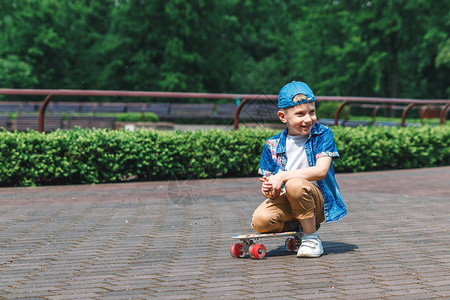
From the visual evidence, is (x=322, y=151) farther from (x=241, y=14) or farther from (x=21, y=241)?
(x=241, y=14)

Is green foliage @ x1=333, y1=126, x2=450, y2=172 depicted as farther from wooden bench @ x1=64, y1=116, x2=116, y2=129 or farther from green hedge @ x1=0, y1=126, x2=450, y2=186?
wooden bench @ x1=64, y1=116, x2=116, y2=129

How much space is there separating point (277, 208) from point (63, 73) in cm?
3751

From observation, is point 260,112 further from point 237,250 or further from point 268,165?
point 237,250

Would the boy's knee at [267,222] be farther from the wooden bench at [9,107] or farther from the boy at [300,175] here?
the wooden bench at [9,107]

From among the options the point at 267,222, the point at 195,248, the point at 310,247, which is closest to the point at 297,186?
the point at 267,222

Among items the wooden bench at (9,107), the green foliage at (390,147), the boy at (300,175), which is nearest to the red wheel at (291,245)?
the boy at (300,175)

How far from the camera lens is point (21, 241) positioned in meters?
5.44

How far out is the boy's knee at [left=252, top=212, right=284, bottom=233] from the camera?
470 cm

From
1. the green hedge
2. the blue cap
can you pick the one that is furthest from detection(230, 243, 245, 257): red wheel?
the green hedge

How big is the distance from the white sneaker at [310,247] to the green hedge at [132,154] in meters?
5.10

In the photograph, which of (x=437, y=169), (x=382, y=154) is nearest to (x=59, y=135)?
(x=382, y=154)

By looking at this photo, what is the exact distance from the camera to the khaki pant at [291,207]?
453 cm

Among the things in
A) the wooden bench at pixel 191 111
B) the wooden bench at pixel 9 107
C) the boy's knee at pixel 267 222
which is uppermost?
the boy's knee at pixel 267 222

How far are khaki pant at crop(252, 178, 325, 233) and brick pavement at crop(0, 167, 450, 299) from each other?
293mm
